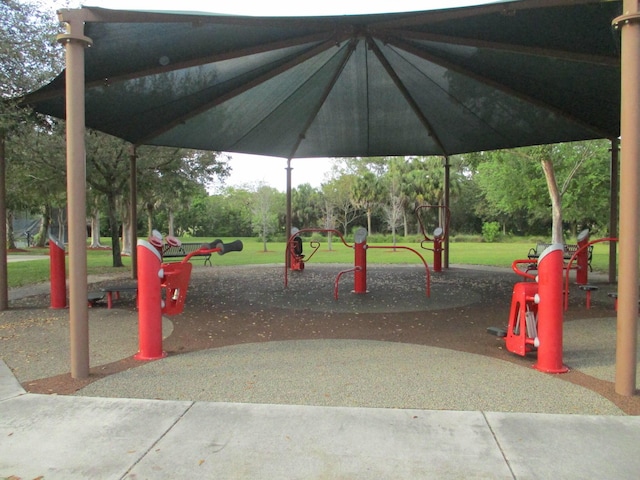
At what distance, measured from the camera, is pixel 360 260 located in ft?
33.4

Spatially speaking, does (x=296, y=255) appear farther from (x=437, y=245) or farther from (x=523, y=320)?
(x=523, y=320)

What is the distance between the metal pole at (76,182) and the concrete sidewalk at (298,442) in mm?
775

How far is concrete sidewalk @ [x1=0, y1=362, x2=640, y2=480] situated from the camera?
2912 mm

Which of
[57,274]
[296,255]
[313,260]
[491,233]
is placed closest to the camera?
[57,274]

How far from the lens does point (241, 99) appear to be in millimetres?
10875

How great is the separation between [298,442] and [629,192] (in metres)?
3.40

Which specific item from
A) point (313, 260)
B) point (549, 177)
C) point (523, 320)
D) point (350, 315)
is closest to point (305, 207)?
point (313, 260)

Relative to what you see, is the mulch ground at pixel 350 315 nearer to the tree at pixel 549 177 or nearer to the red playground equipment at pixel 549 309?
the red playground equipment at pixel 549 309

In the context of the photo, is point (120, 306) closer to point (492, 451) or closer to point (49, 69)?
→ point (49, 69)

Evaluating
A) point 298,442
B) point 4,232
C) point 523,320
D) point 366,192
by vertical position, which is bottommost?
point 298,442

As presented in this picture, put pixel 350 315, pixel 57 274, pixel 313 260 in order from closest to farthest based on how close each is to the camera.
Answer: pixel 350 315 < pixel 57 274 < pixel 313 260

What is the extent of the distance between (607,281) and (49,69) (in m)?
13.6

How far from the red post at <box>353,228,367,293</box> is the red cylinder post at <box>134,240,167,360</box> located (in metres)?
5.40

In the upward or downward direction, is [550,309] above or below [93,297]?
above
